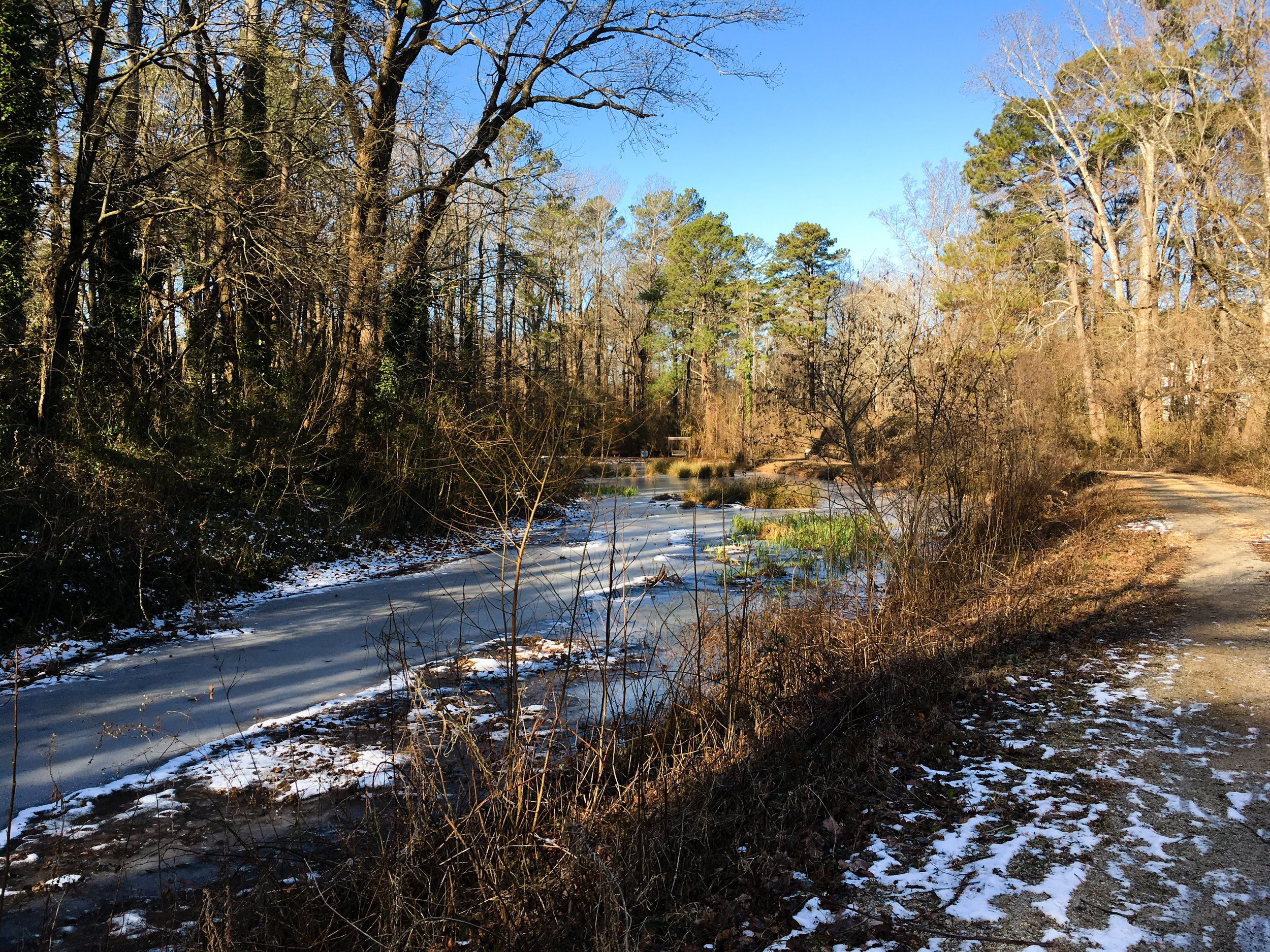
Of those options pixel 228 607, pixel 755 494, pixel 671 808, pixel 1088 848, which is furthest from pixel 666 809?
pixel 755 494

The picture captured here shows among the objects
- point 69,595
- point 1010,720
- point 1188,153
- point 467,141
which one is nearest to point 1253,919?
point 1010,720

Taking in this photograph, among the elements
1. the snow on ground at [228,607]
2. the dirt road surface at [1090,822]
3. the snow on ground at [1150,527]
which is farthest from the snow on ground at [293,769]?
the snow on ground at [1150,527]

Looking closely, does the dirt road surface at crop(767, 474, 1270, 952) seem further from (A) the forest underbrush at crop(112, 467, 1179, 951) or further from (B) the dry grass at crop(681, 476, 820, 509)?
(B) the dry grass at crop(681, 476, 820, 509)

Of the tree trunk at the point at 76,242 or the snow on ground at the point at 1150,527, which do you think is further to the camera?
the snow on ground at the point at 1150,527

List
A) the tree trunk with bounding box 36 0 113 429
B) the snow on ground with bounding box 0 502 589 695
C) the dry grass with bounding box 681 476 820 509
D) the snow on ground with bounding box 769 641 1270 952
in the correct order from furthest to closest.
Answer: the dry grass with bounding box 681 476 820 509
the tree trunk with bounding box 36 0 113 429
the snow on ground with bounding box 0 502 589 695
the snow on ground with bounding box 769 641 1270 952

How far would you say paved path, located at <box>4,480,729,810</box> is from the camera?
4582mm

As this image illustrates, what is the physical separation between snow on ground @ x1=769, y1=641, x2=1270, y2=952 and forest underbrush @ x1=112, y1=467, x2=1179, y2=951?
0.82 feet

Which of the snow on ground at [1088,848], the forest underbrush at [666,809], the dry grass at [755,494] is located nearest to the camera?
the snow on ground at [1088,848]

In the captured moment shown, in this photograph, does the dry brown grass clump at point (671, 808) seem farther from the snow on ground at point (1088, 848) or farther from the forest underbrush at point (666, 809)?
the snow on ground at point (1088, 848)

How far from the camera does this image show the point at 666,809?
339cm

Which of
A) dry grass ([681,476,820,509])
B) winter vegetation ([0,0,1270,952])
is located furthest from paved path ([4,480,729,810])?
dry grass ([681,476,820,509])

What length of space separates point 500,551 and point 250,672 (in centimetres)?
236

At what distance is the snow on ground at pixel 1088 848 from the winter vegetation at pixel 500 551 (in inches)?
1.1

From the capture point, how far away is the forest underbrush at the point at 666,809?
2.85 meters
